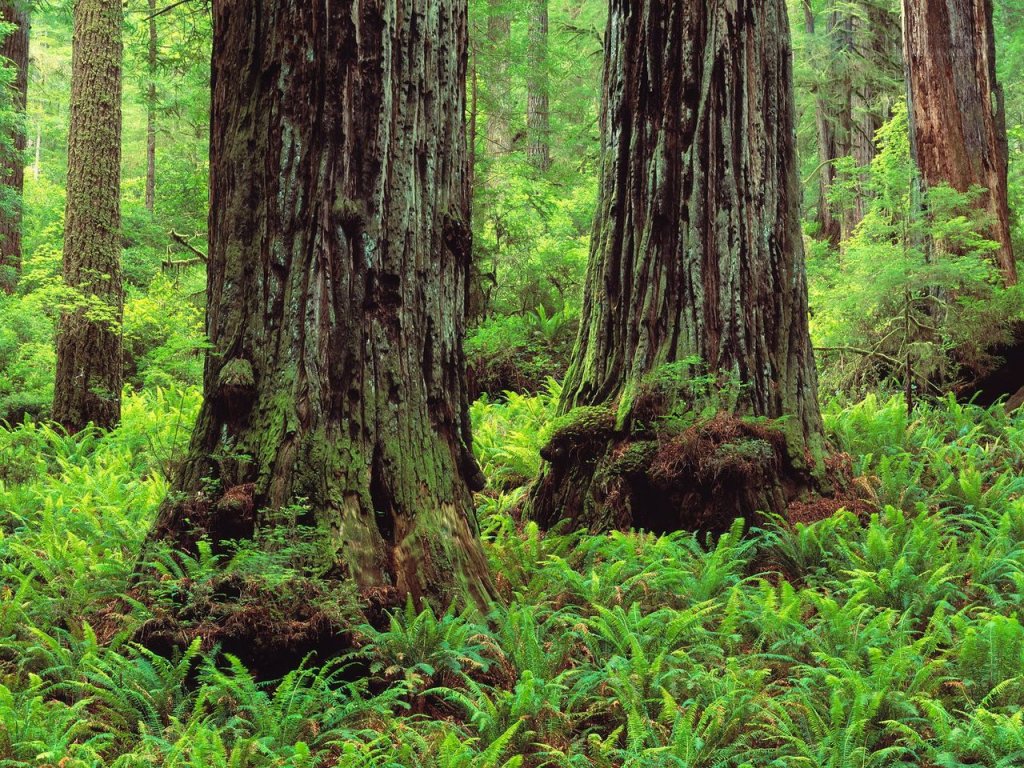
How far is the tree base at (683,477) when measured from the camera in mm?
5039

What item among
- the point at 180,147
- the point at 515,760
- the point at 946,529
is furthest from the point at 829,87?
the point at 515,760

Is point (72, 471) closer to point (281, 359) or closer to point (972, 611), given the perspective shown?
point (281, 359)

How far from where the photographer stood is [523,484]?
635 cm

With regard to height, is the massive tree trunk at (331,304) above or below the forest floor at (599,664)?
above

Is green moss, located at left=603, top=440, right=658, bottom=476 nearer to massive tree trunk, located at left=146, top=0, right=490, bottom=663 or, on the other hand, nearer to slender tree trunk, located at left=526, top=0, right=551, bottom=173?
massive tree trunk, located at left=146, top=0, right=490, bottom=663

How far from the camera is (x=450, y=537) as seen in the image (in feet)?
12.2

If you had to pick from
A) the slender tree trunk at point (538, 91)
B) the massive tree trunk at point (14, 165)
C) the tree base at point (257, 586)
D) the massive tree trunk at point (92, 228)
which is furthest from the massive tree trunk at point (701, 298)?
the massive tree trunk at point (14, 165)

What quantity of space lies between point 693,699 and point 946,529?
8.61 feet

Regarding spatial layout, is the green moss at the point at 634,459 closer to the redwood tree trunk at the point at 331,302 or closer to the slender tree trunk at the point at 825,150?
the redwood tree trunk at the point at 331,302

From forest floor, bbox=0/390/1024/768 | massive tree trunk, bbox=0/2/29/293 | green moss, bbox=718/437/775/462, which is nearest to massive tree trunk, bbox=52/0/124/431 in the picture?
forest floor, bbox=0/390/1024/768

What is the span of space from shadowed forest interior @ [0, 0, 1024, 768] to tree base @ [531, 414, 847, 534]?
0.02 m

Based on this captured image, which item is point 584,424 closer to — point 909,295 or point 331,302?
point 331,302

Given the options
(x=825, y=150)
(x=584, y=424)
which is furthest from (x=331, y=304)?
(x=825, y=150)

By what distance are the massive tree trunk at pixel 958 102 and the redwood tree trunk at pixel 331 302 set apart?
701 cm
